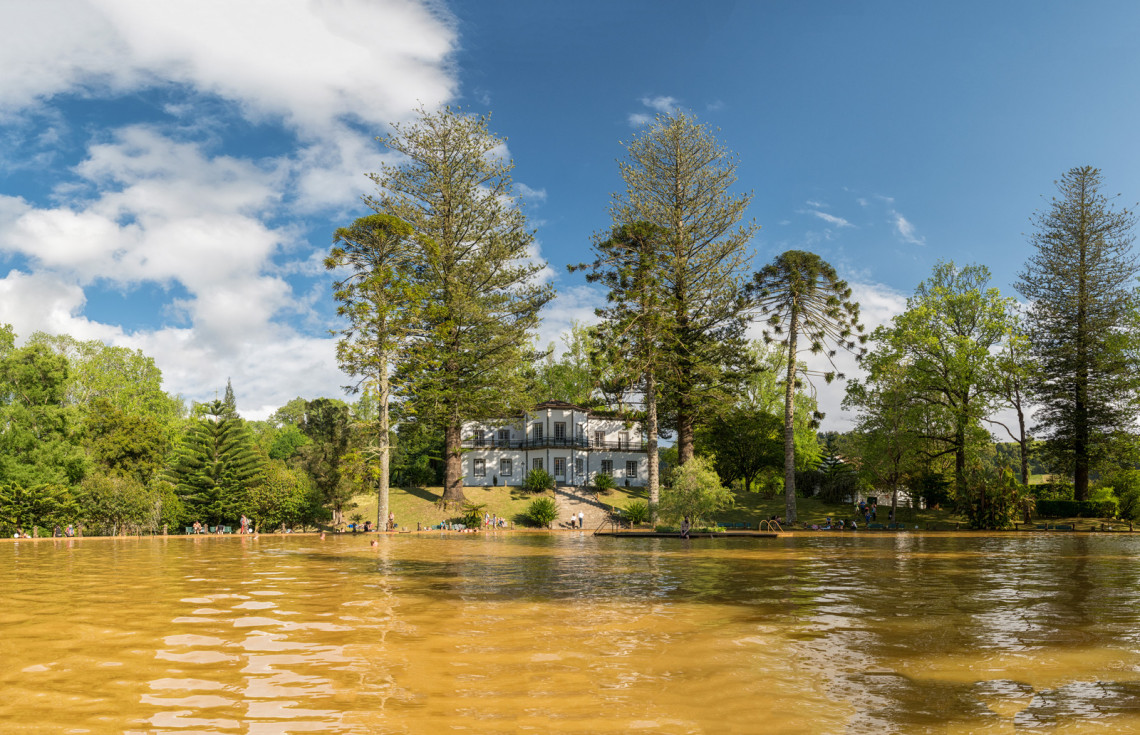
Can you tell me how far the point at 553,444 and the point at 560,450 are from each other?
0.78 m

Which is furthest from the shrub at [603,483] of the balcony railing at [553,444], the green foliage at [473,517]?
the green foliage at [473,517]

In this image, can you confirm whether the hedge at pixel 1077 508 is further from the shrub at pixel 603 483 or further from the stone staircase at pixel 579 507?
the shrub at pixel 603 483

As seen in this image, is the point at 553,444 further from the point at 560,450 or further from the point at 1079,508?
the point at 1079,508

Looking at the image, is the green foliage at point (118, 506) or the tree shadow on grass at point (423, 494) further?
the tree shadow on grass at point (423, 494)

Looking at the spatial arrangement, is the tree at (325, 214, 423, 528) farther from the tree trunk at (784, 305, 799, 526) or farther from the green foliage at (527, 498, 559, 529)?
the tree trunk at (784, 305, 799, 526)

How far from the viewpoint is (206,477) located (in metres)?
39.8

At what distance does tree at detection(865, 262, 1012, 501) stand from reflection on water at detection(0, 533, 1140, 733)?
98.7 ft

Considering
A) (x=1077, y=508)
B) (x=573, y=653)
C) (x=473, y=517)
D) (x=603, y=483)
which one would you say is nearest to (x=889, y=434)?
(x=1077, y=508)

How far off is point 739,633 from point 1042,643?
3.42 meters

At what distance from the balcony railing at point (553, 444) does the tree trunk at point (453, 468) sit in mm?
9795

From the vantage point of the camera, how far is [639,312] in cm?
4162

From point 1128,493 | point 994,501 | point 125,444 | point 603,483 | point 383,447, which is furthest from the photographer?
point 603,483

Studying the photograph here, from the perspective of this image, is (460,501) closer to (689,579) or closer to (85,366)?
(689,579)

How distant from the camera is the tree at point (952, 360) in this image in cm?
4331
